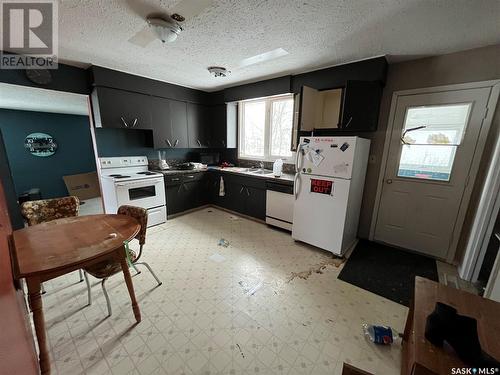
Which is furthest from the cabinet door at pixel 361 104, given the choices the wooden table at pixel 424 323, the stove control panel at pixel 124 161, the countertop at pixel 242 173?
the stove control panel at pixel 124 161

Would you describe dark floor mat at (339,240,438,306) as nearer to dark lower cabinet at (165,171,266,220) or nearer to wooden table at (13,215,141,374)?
dark lower cabinet at (165,171,266,220)

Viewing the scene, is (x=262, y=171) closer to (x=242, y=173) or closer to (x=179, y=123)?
(x=242, y=173)

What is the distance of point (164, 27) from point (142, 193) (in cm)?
235

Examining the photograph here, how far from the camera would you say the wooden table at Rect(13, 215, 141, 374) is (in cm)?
117

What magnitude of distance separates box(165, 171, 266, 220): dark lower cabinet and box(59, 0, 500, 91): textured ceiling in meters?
1.82

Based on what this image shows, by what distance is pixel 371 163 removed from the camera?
280 cm

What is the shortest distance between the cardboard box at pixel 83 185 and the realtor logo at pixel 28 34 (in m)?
3.22

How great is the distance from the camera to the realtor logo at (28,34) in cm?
149

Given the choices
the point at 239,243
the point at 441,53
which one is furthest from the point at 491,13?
the point at 239,243

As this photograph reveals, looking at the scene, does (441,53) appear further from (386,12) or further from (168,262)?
(168,262)

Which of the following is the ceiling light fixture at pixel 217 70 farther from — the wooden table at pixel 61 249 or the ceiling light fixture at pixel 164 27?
the wooden table at pixel 61 249

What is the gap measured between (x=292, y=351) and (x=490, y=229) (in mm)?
2248

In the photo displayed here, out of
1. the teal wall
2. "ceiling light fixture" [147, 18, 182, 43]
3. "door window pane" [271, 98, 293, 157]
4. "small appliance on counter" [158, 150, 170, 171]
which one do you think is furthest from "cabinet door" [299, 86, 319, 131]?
the teal wall

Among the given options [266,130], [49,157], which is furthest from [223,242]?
[49,157]
